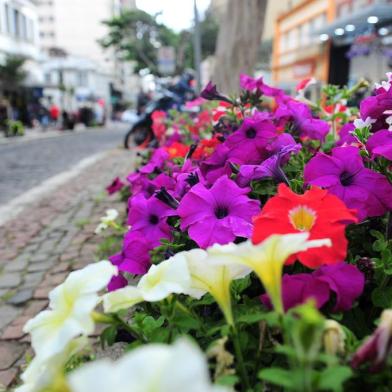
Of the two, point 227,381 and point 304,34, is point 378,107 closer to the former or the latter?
point 227,381

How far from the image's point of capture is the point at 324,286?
2.96ft

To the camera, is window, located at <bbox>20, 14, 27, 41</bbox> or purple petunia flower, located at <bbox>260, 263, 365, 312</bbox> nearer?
purple petunia flower, located at <bbox>260, 263, 365, 312</bbox>

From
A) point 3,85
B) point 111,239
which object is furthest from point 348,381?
point 3,85

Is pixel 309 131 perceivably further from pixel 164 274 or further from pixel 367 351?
pixel 367 351

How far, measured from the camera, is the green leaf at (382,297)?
1.05 metres

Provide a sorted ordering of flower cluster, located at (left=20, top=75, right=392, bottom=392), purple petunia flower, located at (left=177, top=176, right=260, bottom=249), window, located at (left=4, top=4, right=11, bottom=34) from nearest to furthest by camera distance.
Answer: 1. flower cluster, located at (left=20, top=75, right=392, bottom=392)
2. purple petunia flower, located at (left=177, top=176, right=260, bottom=249)
3. window, located at (left=4, top=4, right=11, bottom=34)

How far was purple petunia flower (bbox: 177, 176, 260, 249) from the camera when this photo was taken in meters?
1.18

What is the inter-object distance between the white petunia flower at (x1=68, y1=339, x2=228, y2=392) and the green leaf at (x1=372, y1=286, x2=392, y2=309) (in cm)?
68

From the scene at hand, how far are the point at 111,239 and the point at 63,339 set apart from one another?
290 cm

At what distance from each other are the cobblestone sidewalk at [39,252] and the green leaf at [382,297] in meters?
1.55

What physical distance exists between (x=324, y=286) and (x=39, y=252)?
3.31m

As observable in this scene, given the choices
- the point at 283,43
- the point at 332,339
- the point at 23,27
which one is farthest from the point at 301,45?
the point at 332,339

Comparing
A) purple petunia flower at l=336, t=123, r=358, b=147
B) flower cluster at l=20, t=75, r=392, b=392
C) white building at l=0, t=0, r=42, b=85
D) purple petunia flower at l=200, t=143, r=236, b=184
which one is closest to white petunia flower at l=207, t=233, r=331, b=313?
flower cluster at l=20, t=75, r=392, b=392

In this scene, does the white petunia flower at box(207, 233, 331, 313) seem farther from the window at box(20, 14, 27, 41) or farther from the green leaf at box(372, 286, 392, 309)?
the window at box(20, 14, 27, 41)
